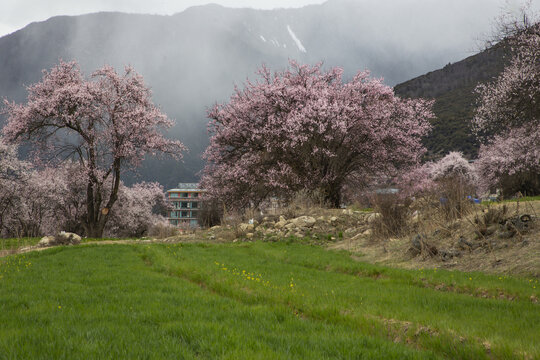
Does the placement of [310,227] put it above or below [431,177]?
below

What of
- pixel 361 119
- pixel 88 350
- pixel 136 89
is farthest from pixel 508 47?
pixel 136 89

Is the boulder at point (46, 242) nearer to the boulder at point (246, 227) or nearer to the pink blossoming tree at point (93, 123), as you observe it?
the pink blossoming tree at point (93, 123)

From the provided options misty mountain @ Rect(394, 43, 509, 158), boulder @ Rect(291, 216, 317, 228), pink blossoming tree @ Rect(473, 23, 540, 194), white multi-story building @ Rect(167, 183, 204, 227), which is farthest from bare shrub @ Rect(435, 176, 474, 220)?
white multi-story building @ Rect(167, 183, 204, 227)

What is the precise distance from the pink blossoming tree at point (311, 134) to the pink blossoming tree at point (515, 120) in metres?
5.61

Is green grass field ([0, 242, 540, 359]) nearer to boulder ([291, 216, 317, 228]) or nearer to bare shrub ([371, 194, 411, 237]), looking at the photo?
bare shrub ([371, 194, 411, 237])

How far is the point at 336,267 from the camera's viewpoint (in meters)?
10.8

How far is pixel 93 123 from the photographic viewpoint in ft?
86.1

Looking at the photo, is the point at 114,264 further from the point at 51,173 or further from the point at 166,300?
the point at 51,173

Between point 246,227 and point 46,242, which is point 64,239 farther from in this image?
point 246,227

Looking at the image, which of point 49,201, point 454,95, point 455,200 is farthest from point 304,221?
point 454,95

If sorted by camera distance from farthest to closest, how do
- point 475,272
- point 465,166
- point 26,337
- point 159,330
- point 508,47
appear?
1. point 465,166
2. point 508,47
3. point 475,272
4. point 159,330
5. point 26,337

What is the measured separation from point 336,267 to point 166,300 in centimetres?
594

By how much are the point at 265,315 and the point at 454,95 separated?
88.2 m

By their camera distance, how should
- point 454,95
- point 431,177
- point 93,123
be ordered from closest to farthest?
point 93,123, point 431,177, point 454,95
